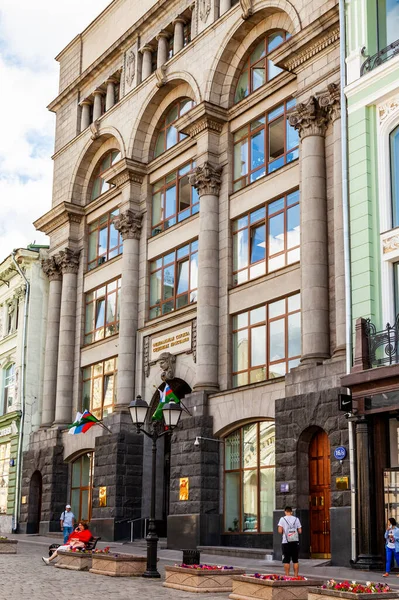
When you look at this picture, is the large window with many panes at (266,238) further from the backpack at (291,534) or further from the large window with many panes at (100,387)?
the backpack at (291,534)

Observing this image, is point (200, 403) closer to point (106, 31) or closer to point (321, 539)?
point (321, 539)

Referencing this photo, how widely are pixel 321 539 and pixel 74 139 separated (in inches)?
1044

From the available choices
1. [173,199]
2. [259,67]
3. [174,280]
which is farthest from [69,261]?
[259,67]

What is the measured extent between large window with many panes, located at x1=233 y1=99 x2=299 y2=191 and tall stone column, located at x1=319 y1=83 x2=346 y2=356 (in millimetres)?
2627

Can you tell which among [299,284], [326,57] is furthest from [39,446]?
[326,57]

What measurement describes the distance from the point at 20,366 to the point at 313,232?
22582 mm

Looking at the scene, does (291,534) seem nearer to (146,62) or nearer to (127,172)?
(127,172)

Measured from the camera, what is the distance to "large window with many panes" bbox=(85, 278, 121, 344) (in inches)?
1560

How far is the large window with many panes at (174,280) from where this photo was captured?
3478 centimetres

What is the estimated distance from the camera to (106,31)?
1729 inches

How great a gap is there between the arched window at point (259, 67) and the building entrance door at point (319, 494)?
1412 cm

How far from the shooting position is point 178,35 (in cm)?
3819

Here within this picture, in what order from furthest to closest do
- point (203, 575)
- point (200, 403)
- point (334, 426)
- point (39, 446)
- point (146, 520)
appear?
point (39, 446), point (146, 520), point (200, 403), point (334, 426), point (203, 575)

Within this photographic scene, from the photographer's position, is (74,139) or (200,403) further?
(74,139)
